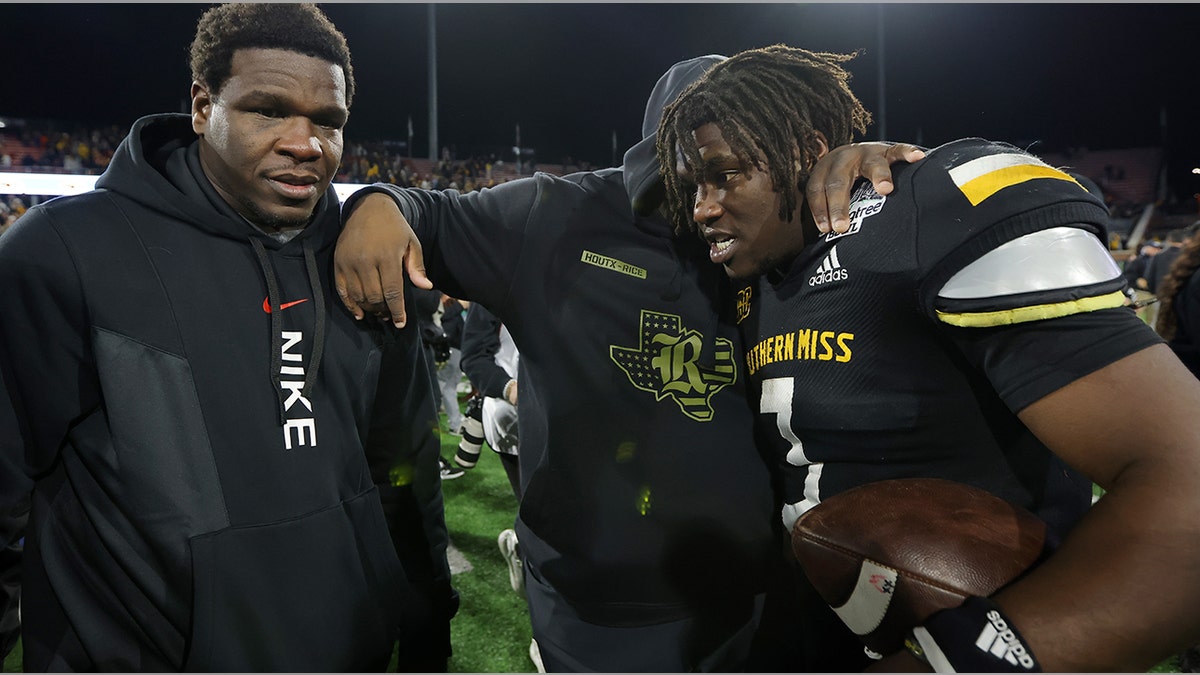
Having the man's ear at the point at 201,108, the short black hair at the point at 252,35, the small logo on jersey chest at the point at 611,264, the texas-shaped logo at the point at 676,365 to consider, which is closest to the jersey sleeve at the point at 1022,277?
the texas-shaped logo at the point at 676,365

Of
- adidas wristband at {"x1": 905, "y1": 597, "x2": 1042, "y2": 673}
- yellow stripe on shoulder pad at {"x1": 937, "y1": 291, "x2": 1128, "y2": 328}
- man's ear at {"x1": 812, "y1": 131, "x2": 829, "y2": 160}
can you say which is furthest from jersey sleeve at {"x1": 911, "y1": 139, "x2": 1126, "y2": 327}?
man's ear at {"x1": 812, "y1": 131, "x2": 829, "y2": 160}

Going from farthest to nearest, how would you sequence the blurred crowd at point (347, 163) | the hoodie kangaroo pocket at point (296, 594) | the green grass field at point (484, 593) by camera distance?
1. the blurred crowd at point (347, 163)
2. the green grass field at point (484, 593)
3. the hoodie kangaroo pocket at point (296, 594)

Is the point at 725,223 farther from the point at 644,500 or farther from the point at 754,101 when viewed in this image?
the point at 644,500

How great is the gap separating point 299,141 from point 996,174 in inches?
53.5

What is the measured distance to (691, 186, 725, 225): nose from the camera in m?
1.50

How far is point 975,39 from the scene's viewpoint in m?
21.2

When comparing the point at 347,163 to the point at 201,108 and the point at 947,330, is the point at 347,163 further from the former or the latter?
the point at 947,330

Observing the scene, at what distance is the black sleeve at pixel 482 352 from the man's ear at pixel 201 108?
2.60m

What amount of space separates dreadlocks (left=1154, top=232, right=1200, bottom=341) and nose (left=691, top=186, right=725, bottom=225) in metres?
2.92

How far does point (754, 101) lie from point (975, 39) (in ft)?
80.9

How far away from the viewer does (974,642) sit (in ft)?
2.41

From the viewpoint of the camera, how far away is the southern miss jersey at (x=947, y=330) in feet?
2.91

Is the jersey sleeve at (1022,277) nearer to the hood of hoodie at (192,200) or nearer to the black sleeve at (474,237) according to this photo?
the black sleeve at (474,237)

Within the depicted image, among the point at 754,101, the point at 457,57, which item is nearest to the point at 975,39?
the point at 457,57
